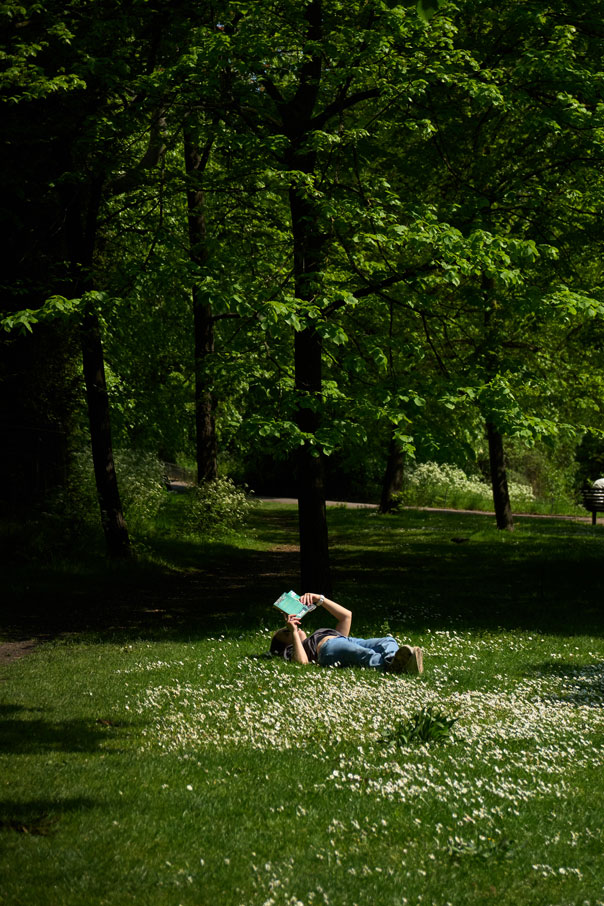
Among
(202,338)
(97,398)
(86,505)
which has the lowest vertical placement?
(86,505)

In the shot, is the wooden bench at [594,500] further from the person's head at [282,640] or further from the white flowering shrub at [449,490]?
the person's head at [282,640]

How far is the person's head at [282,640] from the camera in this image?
10.6m

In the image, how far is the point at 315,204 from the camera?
43.7ft

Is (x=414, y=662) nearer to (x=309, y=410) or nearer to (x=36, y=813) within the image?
(x=36, y=813)

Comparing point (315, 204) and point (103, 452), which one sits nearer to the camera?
point (315, 204)

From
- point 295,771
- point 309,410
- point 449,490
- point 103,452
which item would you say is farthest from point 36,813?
point 449,490

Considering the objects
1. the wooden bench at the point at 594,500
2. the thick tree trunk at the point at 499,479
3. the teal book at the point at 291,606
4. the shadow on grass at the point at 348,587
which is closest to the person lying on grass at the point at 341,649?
the teal book at the point at 291,606

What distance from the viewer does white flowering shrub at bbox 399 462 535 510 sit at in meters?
46.2

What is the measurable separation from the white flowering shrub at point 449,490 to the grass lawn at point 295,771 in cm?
3191

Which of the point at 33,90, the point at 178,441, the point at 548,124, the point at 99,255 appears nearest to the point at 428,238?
the point at 548,124

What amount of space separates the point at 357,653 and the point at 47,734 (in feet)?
12.5

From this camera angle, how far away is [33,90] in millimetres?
14859

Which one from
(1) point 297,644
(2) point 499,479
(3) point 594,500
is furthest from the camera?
(3) point 594,500

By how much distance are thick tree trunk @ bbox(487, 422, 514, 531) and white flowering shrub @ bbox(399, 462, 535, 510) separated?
50.0 ft
